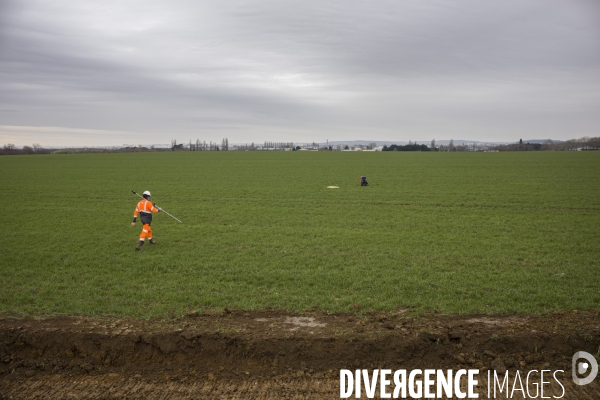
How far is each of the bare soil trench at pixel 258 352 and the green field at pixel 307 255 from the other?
35.7 inches

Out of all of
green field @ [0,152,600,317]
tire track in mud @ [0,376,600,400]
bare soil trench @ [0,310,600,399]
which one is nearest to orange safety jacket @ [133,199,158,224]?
green field @ [0,152,600,317]

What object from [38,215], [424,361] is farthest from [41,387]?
[38,215]

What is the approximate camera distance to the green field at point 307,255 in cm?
970

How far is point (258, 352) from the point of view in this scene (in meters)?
7.52

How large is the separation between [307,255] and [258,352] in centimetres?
602

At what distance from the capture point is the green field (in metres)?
9.70

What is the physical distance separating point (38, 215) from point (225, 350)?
58.7 feet

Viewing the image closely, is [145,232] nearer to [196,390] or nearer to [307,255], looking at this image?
[307,255]

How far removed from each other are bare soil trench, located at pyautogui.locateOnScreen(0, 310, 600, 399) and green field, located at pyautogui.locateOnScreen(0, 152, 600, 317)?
0.91 metres

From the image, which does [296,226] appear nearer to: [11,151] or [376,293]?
[376,293]

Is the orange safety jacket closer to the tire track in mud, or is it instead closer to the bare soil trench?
the bare soil trench

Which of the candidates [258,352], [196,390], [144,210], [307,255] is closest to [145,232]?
[144,210]

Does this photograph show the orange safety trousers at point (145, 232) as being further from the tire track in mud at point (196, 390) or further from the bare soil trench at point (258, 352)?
the tire track in mud at point (196, 390)

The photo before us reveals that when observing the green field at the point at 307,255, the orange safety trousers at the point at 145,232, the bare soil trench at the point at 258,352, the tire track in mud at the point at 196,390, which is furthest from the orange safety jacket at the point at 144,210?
the tire track in mud at the point at 196,390
